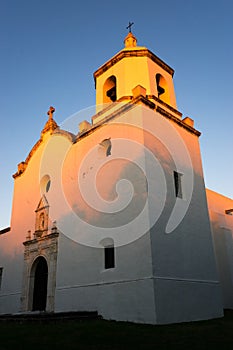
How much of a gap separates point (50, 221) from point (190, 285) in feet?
21.1

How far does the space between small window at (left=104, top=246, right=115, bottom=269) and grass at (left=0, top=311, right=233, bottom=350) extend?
6.42ft

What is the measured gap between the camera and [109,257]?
9.75 metres

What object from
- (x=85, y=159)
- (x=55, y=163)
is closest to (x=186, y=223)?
(x=85, y=159)

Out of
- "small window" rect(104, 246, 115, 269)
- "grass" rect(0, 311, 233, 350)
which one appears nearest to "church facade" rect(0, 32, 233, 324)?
"small window" rect(104, 246, 115, 269)

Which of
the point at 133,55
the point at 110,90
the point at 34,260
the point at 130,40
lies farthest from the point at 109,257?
the point at 130,40

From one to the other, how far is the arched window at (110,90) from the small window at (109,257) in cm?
666

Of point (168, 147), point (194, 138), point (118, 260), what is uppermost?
point (194, 138)

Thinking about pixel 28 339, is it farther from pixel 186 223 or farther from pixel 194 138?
pixel 194 138

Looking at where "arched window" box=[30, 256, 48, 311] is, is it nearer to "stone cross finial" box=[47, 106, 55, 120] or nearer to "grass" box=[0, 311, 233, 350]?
"grass" box=[0, 311, 233, 350]

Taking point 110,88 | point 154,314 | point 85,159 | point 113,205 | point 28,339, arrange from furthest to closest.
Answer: point 110,88, point 85,159, point 113,205, point 154,314, point 28,339

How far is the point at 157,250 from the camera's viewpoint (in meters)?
8.58

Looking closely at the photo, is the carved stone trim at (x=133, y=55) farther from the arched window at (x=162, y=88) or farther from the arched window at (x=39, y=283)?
the arched window at (x=39, y=283)

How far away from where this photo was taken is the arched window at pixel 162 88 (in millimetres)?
13055

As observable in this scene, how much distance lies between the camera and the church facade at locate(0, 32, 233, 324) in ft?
28.7
